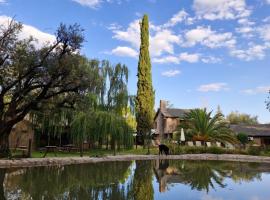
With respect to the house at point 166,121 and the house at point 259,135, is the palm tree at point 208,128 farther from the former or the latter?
the house at point 166,121

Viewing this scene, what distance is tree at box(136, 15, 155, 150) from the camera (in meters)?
39.4

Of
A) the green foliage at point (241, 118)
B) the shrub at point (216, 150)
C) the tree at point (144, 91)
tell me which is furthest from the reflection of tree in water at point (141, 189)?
the green foliage at point (241, 118)

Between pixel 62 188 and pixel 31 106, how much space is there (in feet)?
33.8

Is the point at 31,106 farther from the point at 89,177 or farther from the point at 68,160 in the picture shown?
the point at 89,177

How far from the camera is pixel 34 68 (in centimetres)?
1938

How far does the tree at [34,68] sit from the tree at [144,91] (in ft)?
62.5

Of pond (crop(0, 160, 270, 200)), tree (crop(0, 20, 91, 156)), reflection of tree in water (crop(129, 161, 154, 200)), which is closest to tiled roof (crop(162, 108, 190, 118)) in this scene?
tree (crop(0, 20, 91, 156))

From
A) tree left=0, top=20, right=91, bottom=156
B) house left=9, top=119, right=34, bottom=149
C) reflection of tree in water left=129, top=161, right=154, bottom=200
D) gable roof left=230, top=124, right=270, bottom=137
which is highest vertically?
tree left=0, top=20, right=91, bottom=156

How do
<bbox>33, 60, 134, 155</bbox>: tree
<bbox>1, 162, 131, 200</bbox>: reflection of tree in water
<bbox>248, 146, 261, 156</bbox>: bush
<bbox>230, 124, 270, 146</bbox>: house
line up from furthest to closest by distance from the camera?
<bbox>230, 124, 270, 146</bbox>: house → <bbox>248, 146, 261, 156</bbox>: bush → <bbox>33, 60, 134, 155</bbox>: tree → <bbox>1, 162, 131, 200</bbox>: reflection of tree in water

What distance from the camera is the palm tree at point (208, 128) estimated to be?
1465 inches

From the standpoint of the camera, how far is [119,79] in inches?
1364

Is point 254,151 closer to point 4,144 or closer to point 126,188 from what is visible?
point 4,144

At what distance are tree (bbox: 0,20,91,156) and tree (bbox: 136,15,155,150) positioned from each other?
19060mm

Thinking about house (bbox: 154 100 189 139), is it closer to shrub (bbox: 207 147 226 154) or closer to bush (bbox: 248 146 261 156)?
shrub (bbox: 207 147 226 154)
